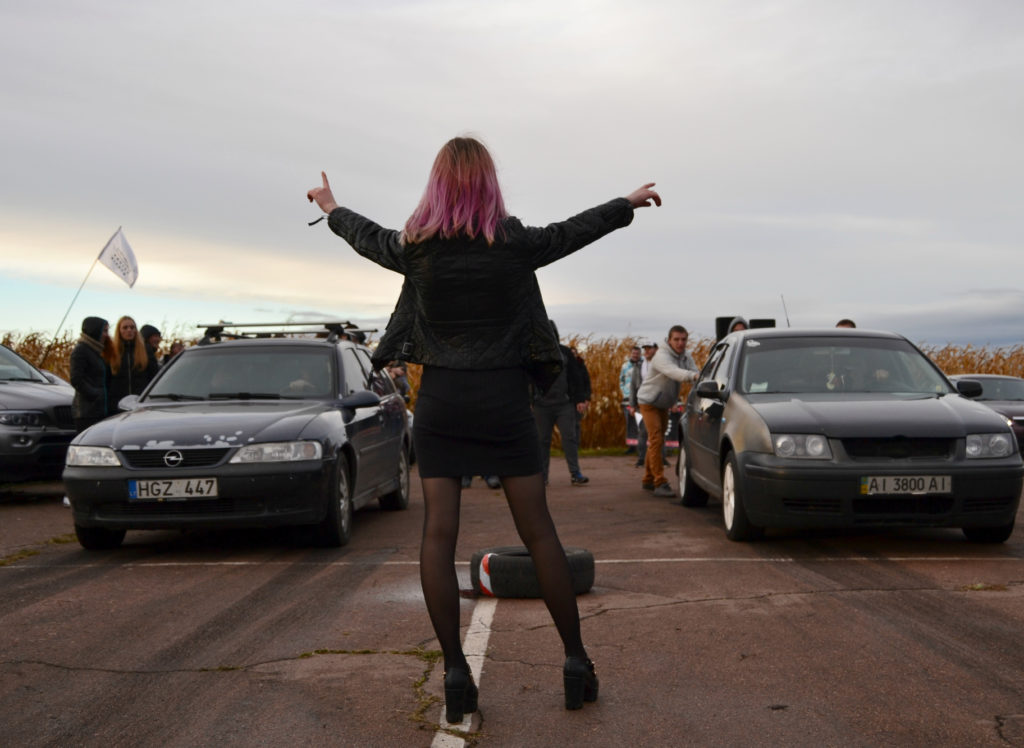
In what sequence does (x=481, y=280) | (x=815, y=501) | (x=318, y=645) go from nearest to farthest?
(x=481, y=280), (x=318, y=645), (x=815, y=501)

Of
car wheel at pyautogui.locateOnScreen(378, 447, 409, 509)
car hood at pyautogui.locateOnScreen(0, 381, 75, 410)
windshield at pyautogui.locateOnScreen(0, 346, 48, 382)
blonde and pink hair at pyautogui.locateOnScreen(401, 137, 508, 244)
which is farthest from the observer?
windshield at pyautogui.locateOnScreen(0, 346, 48, 382)

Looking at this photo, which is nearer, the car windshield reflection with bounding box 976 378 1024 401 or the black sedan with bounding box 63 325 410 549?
the black sedan with bounding box 63 325 410 549

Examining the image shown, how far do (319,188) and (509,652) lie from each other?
86.0 inches

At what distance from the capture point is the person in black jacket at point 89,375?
12461mm

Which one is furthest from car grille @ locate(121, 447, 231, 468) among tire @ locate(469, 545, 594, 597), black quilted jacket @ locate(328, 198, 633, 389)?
black quilted jacket @ locate(328, 198, 633, 389)

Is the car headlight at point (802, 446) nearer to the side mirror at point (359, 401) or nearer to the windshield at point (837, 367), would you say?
the windshield at point (837, 367)

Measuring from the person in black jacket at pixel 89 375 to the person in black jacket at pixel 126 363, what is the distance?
0.51 feet

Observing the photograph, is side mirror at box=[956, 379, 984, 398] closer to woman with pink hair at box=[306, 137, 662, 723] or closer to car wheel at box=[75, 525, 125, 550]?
woman with pink hair at box=[306, 137, 662, 723]

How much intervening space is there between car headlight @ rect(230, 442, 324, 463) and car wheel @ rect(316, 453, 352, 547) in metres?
0.32

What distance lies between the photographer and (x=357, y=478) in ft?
32.4

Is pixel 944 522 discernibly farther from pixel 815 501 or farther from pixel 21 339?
pixel 21 339

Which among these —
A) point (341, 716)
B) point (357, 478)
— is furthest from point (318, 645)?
point (357, 478)

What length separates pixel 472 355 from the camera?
14.1 ft

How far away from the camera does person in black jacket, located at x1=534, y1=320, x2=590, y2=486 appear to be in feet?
48.1
